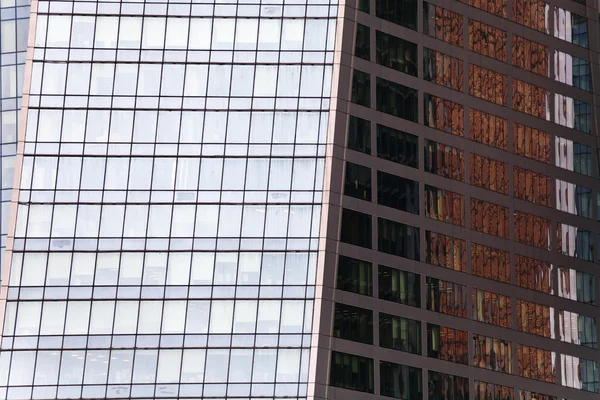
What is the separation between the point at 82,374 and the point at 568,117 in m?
43.9

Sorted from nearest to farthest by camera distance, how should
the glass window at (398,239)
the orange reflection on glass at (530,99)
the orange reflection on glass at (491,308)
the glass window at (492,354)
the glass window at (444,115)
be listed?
the glass window at (398,239)
the glass window at (444,115)
the glass window at (492,354)
the orange reflection on glass at (491,308)
the orange reflection on glass at (530,99)

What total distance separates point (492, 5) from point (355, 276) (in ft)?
86.0

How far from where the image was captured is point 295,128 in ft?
351

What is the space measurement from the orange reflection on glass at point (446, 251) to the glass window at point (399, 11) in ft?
46.5

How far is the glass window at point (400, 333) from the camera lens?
4252 inches

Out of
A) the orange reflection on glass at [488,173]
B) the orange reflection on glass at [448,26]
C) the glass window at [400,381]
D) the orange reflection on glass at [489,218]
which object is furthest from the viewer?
the orange reflection on glass at [488,173]

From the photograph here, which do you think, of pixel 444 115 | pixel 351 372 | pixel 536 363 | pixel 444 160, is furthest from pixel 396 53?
pixel 536 363

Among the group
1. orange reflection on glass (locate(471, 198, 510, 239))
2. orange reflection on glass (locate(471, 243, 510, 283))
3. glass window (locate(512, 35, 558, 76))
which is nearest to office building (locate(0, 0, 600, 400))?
orange reflection on glass (locate(471, 243, 510, 283))

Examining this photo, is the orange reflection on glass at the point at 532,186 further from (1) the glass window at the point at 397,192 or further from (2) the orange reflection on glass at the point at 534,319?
(1) the glass window at the point at 397,192

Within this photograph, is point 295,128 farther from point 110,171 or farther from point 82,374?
point 82,374

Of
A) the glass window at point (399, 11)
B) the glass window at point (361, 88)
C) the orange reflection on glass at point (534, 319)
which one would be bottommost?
the orange reflection on glass at point (534, 319)

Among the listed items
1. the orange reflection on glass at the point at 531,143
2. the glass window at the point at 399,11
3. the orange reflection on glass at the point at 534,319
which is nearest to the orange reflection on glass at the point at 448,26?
the glass window at the point at 399,11

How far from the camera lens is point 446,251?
114m

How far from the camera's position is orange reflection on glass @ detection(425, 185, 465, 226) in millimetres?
113062
